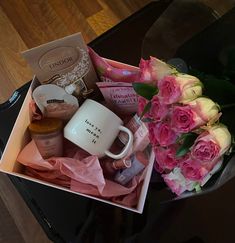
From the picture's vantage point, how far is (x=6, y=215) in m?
1.28

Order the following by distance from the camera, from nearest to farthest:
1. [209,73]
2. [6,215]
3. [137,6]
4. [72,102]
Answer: [209,73]
[72,102]
[6,215]
[137,6]

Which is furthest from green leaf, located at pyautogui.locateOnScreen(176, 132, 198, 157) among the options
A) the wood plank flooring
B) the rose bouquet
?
the wood plank flooring

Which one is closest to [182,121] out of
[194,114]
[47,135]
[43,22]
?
[194,114]

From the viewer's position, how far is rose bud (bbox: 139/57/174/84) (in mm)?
590

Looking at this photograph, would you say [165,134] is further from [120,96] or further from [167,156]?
[120,96]

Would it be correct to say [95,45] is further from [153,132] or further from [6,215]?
[6,215]

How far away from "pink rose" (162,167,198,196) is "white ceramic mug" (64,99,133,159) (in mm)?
102

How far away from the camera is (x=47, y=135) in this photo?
2.56 ft

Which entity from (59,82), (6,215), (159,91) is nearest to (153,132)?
(159,91)

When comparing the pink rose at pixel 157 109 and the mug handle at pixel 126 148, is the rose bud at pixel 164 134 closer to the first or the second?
the pink rose at pixel 157 109

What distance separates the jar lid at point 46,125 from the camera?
2.56 ft

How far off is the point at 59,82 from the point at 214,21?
0.30 m

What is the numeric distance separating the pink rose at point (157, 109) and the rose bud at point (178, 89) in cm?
1

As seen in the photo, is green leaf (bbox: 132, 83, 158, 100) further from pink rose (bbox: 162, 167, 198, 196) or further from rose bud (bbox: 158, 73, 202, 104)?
pink rose (bbox: 162, 167, 198, 196)
